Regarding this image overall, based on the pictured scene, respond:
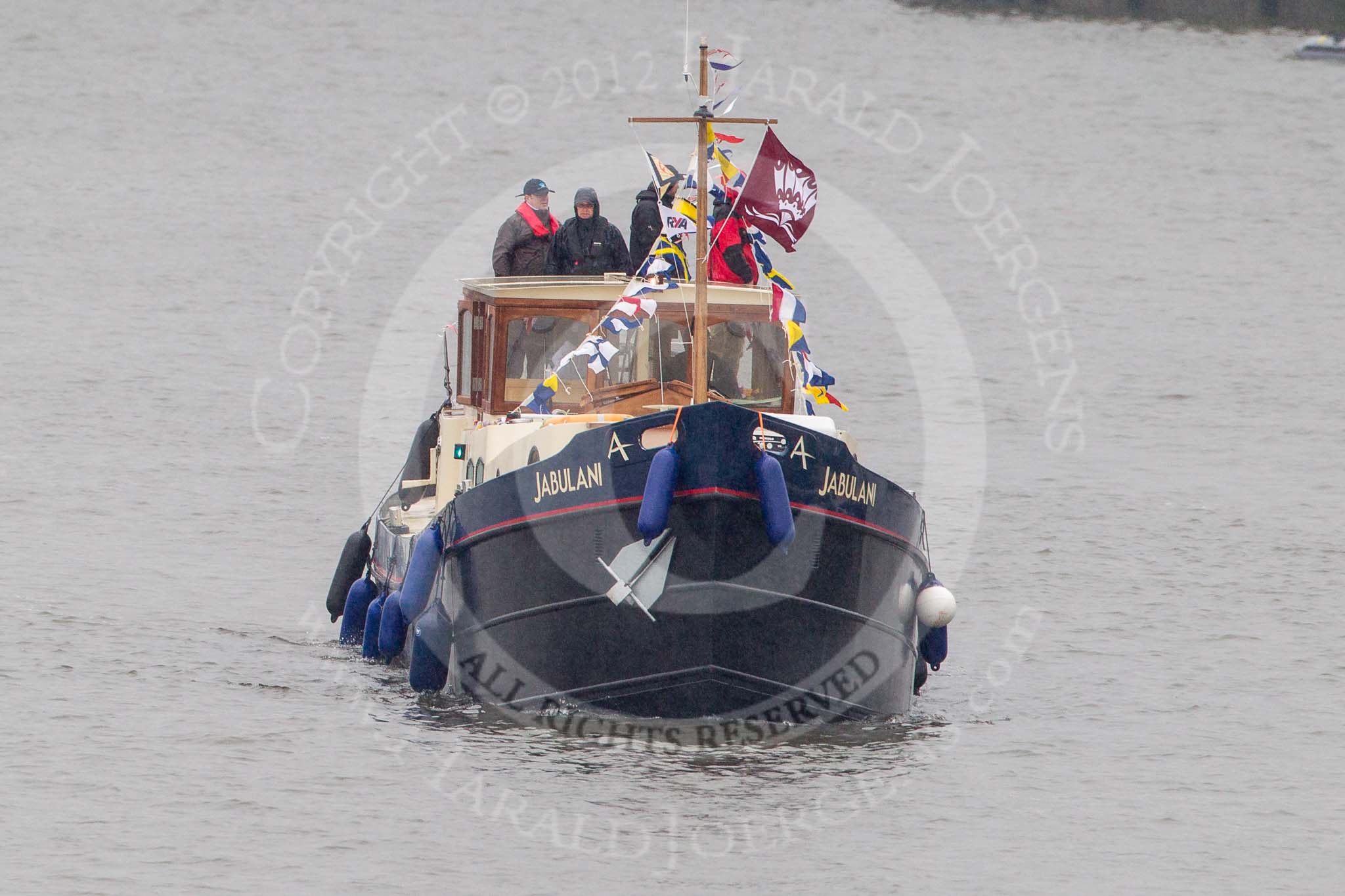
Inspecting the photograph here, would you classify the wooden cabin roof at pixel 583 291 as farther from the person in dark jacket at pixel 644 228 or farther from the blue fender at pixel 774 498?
the blue fender at pixel 774 498

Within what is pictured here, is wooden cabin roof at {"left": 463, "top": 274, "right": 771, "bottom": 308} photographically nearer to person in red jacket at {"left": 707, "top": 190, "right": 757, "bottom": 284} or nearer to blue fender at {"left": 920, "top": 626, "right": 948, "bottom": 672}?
person in red jacket at {"left": 707, "top": 190, "right": 757, "bottom": 284}

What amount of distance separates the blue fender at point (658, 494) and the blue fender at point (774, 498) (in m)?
0.55

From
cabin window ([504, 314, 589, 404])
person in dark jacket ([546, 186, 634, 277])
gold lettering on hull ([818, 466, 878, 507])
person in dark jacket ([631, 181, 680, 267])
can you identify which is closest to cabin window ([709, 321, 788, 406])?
cabin window ([504, 314, 589, 404])

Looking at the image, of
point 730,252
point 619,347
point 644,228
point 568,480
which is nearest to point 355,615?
point 619,347

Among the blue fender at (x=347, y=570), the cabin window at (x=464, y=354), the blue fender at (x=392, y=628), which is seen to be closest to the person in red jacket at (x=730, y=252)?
the cabin window at (x=464, y=354)

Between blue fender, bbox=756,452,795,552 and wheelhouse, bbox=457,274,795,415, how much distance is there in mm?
1987

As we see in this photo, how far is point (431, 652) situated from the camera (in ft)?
47.3

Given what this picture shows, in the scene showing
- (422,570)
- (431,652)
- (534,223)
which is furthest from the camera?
(534,223)

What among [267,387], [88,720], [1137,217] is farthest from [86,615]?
[1137,217]

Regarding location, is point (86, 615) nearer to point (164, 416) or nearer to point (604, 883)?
point (604, 883)

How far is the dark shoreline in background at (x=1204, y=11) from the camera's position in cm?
6806

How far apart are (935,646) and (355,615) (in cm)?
513

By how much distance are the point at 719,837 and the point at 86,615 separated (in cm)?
804

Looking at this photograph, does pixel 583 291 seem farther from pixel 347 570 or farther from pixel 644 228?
pixel 347 570
